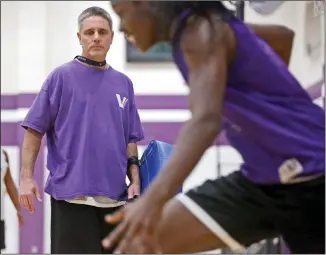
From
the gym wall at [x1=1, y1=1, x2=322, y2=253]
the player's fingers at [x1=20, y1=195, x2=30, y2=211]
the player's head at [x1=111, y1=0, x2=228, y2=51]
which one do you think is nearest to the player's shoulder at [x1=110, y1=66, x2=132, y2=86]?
the player's fingers at [x1=20, y1=195, x2=30, y2=211]

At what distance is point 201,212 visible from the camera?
4.57 feet

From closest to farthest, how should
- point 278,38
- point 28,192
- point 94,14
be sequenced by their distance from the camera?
point 278,38
point 94,14
point 28,192

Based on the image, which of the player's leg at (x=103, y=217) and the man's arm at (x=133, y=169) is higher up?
the man's arm at (x=133, y=169)

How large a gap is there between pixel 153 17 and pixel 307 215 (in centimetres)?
45

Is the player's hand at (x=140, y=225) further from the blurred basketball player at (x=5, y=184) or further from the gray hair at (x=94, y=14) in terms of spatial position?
the blurred basketball player at (x=5, y=184)

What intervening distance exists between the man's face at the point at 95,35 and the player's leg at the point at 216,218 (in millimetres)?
550

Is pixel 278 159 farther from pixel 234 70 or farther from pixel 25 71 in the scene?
pixel 25 71

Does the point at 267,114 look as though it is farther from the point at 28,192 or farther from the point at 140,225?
the point at 28,192

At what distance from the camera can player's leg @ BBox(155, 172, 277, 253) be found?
139 centimetres

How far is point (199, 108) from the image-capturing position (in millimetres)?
1227

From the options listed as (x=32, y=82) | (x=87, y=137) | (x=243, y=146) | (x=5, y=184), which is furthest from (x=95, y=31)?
(x=32, y=82)

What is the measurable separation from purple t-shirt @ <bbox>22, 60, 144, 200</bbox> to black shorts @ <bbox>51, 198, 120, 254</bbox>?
0.06m

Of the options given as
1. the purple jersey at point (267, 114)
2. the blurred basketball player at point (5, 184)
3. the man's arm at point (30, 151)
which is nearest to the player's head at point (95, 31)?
the man's arm at point (30, 151)

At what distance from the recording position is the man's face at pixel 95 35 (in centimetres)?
180
